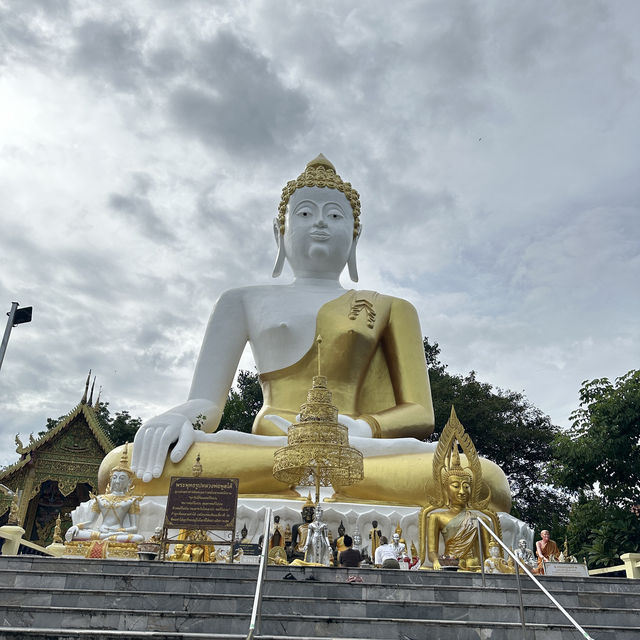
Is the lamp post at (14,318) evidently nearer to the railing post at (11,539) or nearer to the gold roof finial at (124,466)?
the railing post at (11,539)

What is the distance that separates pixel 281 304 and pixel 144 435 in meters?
4.07

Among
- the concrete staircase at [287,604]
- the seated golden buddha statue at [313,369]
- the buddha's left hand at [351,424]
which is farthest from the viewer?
the buddha's left hand at [351,424]

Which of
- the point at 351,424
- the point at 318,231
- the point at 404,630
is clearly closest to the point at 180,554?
the point at 351,424

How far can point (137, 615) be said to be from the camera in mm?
4594

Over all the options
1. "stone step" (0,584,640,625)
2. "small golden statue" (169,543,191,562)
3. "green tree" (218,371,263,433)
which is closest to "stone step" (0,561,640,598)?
"stone step" (0,584,640,625)

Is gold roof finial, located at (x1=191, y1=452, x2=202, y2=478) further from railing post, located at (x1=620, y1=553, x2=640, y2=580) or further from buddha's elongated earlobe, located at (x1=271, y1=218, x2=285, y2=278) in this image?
railing post, located at (x1=620, y1=553, x2=640, y2=580)

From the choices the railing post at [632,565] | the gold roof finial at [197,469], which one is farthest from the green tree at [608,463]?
the gold roof finial at [197,469]

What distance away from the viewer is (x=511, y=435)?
26.3m

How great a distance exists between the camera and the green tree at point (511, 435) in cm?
2588

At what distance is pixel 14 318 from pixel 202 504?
8.08m

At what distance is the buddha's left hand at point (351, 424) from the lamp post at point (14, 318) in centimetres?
573

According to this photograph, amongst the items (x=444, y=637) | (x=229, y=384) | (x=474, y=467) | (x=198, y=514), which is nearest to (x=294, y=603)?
(x=444, y=637)

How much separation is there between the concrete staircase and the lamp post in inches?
333

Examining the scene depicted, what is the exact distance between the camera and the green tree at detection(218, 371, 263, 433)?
25.3 m
